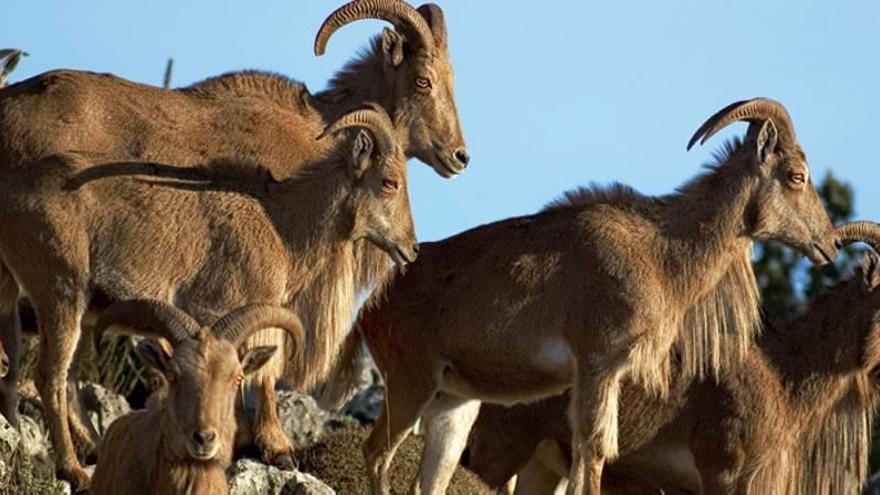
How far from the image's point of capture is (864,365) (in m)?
19.3

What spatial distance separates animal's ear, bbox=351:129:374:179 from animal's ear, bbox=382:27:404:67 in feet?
4.95

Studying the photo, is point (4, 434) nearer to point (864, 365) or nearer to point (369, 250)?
point (369, 250)

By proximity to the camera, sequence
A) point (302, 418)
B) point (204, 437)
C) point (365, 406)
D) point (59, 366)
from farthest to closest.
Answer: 1. point (365, 406)
2. point (302, 418)
3. point (59, 366)
4. point (204, 437)

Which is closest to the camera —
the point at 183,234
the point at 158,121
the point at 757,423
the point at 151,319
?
the point at 151,319

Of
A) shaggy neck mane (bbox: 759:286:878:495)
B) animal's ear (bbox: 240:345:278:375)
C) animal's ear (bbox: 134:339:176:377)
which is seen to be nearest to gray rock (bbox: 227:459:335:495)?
animal's ear (bbox: 240:345:278:375)

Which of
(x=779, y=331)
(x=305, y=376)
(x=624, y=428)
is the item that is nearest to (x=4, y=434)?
(x=305, y=376)

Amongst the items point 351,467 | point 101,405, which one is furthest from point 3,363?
point 351,467

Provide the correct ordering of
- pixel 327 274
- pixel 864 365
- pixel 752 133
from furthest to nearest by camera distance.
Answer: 1. pixel 864 365
2. pixel 752 133
3. pixel 327 274

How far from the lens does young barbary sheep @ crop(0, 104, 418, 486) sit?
1585 centimetres

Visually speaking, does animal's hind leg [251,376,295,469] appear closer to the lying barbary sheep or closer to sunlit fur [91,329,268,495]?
the lying barbary sheep

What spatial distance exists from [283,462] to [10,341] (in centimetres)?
187

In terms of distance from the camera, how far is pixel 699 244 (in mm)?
17812

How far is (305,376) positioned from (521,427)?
2475 mm

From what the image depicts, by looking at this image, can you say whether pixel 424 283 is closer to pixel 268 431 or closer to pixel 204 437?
pixel 268 431
